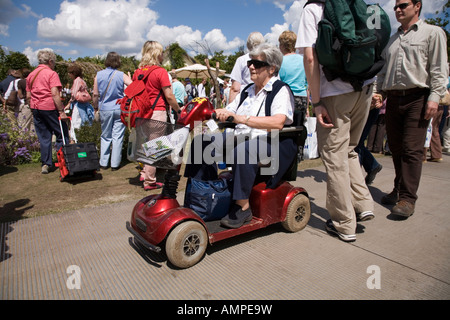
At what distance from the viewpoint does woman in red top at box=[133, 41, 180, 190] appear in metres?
4.43

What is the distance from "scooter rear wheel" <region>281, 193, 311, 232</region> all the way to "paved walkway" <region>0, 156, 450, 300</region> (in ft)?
0.35

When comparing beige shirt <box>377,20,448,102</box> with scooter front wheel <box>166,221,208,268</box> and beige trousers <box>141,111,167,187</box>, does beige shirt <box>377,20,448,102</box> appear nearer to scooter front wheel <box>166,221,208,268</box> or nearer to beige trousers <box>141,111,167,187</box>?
scooter front wheel <box>166,221,208,268</box>

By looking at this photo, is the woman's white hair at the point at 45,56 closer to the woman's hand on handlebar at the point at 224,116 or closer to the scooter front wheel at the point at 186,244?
the woman's hand on handlebar at the point at 224,116

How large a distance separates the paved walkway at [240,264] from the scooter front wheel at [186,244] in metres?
0.09

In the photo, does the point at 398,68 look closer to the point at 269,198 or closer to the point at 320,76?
the point at 320,76

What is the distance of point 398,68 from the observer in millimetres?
3555

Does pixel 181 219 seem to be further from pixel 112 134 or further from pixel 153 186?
pixel 112 134

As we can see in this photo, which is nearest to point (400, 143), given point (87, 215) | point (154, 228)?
point (154, 228)

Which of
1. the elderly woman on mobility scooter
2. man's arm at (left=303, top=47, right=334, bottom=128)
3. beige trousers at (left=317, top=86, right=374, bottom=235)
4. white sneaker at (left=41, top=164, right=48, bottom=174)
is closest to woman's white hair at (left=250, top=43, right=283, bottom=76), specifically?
the elderly woman on mobility scooter

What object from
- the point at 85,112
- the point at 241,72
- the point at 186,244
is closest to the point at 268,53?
the point at 241,72

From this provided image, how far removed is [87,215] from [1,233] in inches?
32.6

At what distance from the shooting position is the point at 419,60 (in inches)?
135

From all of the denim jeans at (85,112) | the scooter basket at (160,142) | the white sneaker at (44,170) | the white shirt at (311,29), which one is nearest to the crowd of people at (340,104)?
the white shirt at (311,29)

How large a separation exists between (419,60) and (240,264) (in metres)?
2.97
